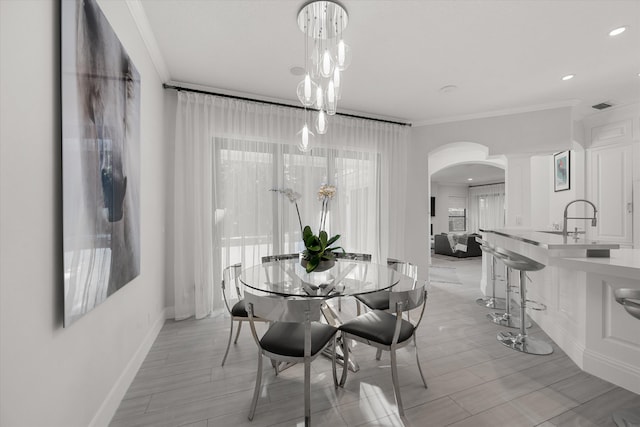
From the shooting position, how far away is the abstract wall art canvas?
1189 millimetres

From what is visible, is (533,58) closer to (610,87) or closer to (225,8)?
(610,87)

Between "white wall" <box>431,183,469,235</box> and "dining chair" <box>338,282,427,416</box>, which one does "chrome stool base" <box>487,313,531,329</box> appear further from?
"white wall" <box>431,183,469,235</box>

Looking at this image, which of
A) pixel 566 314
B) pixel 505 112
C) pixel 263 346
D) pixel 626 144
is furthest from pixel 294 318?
pixel 626 144

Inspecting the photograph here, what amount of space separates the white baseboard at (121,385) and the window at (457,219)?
11.7 m

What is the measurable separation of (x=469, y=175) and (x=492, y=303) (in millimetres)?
6991

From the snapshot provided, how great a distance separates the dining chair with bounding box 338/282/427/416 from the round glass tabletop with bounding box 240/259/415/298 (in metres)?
0.24

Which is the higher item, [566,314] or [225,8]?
[225,8]

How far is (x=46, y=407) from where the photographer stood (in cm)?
108

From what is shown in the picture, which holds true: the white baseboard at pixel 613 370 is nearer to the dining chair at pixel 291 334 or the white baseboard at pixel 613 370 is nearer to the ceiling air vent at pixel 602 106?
the dining chair at pixel 291 334

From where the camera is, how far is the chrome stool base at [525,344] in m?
2.50

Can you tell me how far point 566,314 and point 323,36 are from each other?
3.32 meters

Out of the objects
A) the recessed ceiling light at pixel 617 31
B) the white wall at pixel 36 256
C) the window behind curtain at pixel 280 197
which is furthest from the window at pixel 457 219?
the white wall at pixel 36 256

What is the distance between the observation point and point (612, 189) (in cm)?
378

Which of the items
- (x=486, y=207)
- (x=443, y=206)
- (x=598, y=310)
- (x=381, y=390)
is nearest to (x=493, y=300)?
(x=598, y=310)
